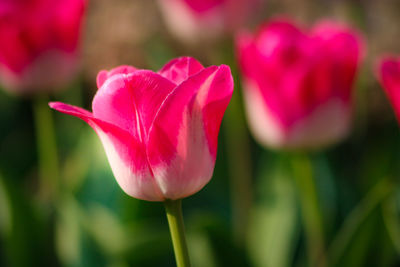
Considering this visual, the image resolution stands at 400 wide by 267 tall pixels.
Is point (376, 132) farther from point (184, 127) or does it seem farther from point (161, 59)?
point (184, 127)

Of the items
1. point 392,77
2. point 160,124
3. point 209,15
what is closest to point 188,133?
point 160,124

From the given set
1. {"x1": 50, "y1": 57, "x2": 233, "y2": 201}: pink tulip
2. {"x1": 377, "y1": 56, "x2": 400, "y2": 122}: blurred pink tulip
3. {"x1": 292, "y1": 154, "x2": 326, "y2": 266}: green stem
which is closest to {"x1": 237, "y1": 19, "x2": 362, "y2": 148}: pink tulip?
{"x1": 292, "y1": 154, "x2": 326, "y2": 266}: green stem

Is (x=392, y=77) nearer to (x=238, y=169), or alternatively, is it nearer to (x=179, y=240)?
(x=179, y=240)

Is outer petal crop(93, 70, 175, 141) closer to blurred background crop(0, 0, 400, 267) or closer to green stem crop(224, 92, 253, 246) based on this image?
blurred background crop(0, 0, 400, 267)

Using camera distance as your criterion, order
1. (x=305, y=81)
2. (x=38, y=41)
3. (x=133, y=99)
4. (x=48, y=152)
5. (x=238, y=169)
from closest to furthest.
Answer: (x=133, y=99)
(x=305, y=81)
(x=38, y=41)
(x=48, y=152)
(x=238, y=169)

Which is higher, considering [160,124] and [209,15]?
[209,15]

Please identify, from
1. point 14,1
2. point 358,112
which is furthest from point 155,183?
point 358,112

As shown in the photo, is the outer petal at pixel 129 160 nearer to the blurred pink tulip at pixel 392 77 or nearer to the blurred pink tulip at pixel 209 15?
the blurred pink tulip at pixel 392 77
